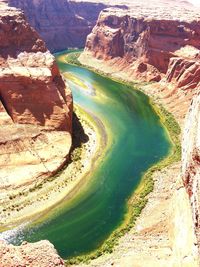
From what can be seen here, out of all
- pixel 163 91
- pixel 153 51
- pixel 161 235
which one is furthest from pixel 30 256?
pixel 153 51

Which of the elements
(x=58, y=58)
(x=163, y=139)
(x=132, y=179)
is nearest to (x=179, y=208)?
(x=132, y=179)

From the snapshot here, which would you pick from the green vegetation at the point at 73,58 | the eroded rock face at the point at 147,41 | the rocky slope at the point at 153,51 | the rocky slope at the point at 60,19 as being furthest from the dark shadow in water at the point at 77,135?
the rocky slope at the point at 60,19

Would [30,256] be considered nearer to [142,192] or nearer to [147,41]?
[142,192]

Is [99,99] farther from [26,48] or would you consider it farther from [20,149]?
[20,149]

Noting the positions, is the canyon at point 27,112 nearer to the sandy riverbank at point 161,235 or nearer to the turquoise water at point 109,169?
the turquoise water at point 109,169

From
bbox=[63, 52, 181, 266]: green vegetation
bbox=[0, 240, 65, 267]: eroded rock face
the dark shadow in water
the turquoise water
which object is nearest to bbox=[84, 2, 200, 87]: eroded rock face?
the turquoise water

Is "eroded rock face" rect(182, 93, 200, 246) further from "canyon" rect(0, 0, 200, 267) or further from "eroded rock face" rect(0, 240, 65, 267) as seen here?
"eroded rock face" rect(0, 240, 65, 267)

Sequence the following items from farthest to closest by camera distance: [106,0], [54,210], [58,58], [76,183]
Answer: [106,0]
[58,58]
[76,183]
[54,210]
